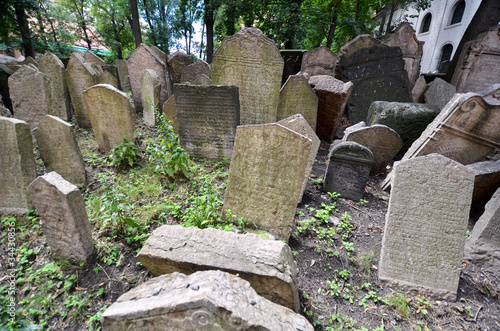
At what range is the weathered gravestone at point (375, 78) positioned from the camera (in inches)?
227

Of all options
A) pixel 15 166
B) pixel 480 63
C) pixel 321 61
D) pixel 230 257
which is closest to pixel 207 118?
pixel 15 166

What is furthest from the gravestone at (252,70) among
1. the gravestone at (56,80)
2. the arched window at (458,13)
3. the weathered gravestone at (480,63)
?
the arched window at (458,13)

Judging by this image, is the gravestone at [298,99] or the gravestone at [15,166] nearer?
the gravestone at [15,166]

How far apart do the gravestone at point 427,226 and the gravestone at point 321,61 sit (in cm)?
691

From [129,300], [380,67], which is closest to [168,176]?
[129,300]

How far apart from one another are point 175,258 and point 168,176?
1.90 metres

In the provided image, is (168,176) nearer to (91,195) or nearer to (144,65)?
(91,195)

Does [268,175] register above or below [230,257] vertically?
above

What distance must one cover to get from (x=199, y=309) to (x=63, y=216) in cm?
169

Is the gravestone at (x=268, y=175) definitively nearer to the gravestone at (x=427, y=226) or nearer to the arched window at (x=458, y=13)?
the gravestone at (x=427, y=226)

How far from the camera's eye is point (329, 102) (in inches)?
209

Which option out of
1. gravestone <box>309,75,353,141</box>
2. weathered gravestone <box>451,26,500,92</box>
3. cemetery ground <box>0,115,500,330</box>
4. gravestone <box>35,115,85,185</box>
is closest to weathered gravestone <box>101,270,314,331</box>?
cemetery ground <box>0,115,500,330</box>

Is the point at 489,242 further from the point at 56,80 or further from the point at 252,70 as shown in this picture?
the point at 56,80

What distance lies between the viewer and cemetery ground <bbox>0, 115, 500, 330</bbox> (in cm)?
206
